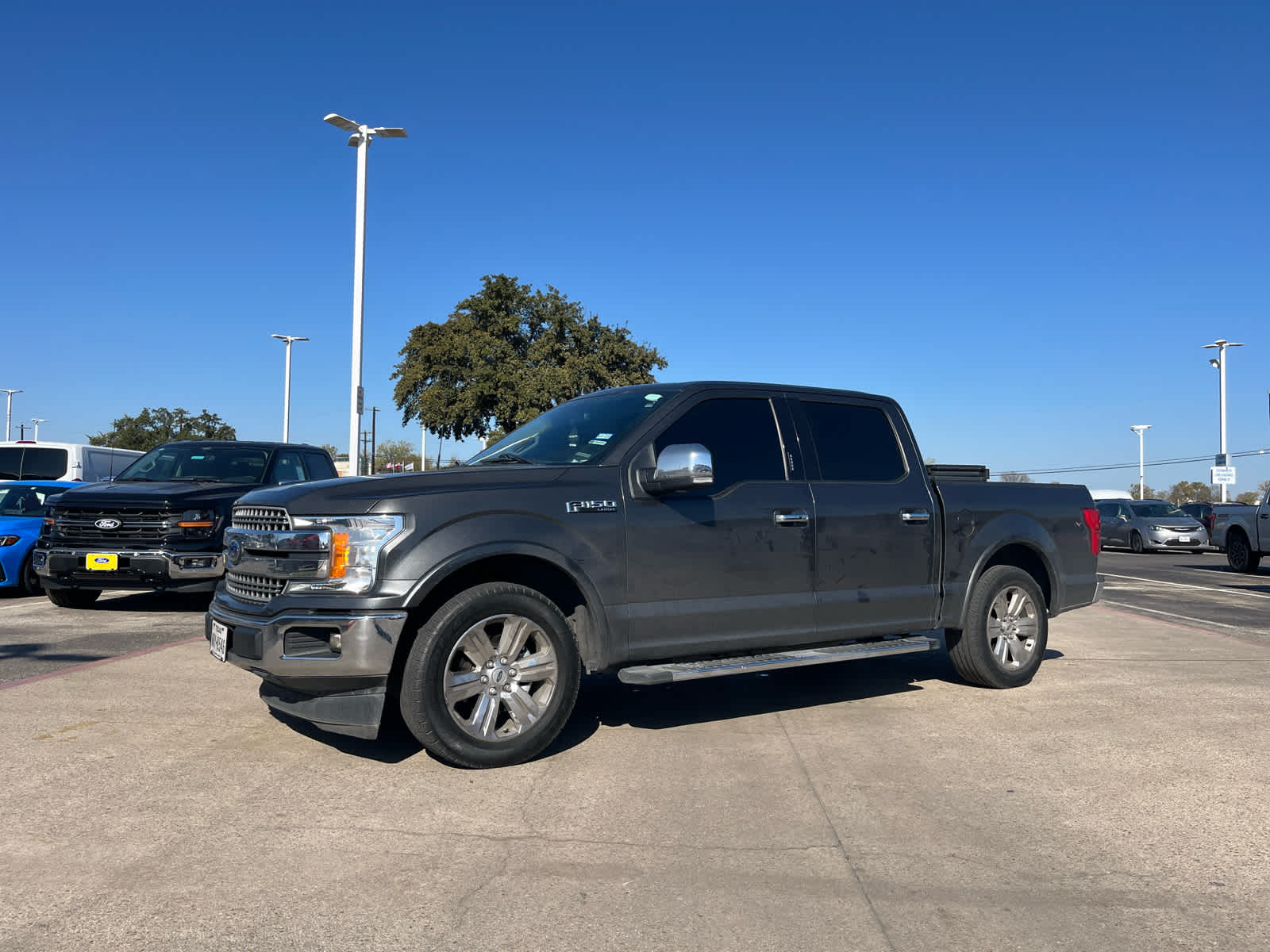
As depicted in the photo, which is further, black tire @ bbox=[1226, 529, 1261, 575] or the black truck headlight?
black tire @ bbox=[1226, 529, 1261, 575]

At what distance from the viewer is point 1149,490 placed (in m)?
96.5

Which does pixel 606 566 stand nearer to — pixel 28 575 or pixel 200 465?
pixel 200 465

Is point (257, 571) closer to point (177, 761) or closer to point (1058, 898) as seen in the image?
point (177, 761)

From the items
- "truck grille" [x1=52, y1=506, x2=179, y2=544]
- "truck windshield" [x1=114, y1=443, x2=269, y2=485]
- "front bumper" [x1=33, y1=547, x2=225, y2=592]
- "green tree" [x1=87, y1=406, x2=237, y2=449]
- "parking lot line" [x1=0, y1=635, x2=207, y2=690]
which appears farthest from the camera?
"green tree" [x1=87, y1=406, x2=237, y2=449]

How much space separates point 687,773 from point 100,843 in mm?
2492

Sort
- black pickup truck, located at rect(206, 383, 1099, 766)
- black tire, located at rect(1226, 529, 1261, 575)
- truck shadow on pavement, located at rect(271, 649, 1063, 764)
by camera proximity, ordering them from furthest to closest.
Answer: black tire, located at rect(1226, 529, 1261, 575)
truck shadow on pavement, located at rect(271, 649, 1063, 764)
black pickup truck, located at rect(206, 383, 1099, 766)

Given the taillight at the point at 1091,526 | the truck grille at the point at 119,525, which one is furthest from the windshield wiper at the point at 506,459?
the truck grille at the point at 119,525

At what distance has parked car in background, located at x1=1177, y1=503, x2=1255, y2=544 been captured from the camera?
20858mm

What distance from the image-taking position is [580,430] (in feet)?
19.6

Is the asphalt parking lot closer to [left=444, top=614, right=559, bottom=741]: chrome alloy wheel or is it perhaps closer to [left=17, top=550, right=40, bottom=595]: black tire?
[left=444, top=614, right=559, bottom=741]: chrome alloy wheel

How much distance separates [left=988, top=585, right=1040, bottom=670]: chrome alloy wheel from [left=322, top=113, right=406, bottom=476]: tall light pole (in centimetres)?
1504

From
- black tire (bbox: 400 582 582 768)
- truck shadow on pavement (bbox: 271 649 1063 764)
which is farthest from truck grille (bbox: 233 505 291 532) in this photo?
truck shadow on pavement (bbox: 271 649 1063 764)

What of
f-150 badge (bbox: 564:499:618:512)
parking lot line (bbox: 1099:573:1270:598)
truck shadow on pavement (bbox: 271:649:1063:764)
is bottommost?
truck shadow on pavement (bbox: 271:649:1063:764)

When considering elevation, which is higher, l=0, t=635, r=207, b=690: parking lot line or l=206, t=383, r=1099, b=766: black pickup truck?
l=206, t=383, r=1099, b=766: black pickup truck
